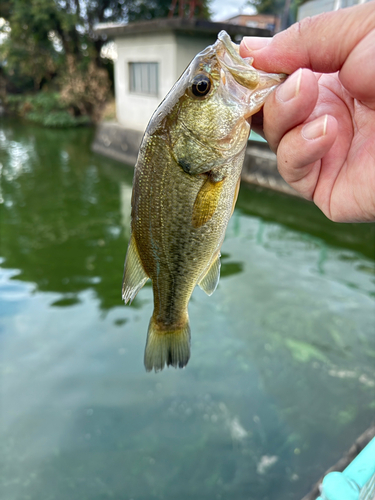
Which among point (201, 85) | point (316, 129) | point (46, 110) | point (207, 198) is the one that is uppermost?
point (201, 85)

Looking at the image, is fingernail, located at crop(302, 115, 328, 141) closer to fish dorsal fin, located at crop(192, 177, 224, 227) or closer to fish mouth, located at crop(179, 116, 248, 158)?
fish mouth, located at crop(179, 116, 248, 158)

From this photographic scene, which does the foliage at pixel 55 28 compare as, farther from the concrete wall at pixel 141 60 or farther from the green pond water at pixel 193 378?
the green pond water at pixel 193 378

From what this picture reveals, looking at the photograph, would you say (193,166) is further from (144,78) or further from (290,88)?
(144,78)

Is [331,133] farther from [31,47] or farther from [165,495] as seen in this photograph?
[31,47]

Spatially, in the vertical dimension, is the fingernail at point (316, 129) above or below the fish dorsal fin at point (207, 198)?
above

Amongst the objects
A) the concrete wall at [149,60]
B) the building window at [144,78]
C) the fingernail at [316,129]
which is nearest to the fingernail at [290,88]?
the fingernail at [316,129]

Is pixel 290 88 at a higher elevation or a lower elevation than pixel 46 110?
higher

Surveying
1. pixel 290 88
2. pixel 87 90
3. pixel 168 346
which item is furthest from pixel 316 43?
pixel 87 90
